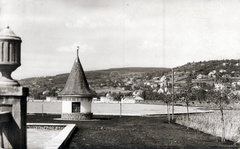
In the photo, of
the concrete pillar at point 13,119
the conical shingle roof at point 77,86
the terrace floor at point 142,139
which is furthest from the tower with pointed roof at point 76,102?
the concrete pillar at point 13,119

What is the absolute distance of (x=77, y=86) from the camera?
100.0ft

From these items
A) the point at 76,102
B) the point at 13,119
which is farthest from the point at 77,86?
the point at 13,119

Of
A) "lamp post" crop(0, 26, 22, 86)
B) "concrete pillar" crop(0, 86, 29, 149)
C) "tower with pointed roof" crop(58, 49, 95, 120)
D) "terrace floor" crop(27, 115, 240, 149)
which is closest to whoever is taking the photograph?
"lamp post" crop(0, 26, 22, 86)

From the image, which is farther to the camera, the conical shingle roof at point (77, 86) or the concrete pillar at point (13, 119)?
the conical shingle roof at point (77, 86)

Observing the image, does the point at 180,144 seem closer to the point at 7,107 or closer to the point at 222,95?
the point at 222,95

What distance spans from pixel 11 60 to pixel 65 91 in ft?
80.1

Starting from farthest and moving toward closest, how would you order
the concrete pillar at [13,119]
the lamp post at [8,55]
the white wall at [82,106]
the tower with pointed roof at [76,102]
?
the white wall at [82,106]
the tower with pointed roof at [76,102]
the concrete pillar at [13,119]
the lamp post at [8,55]

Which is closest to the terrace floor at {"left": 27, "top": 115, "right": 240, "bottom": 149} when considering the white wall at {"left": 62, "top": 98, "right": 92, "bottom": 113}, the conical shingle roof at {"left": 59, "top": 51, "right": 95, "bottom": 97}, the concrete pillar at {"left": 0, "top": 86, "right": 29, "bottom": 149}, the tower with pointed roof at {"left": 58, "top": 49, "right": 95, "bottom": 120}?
the concrete pillar at {"left": 0, "top": 86, "right": 29, "bottom": 149}

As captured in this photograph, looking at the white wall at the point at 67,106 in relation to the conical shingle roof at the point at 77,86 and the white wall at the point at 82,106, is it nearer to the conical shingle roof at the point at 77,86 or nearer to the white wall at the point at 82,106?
the white wall at the point at 82,106

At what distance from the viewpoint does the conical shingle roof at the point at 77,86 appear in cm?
2994

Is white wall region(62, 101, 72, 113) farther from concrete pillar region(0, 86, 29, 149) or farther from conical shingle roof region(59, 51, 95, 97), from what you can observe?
concrete pillar region(0, 86, 29, 149)

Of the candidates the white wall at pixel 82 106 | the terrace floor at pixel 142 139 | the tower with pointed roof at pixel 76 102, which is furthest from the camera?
the white wall at pixel 82 106

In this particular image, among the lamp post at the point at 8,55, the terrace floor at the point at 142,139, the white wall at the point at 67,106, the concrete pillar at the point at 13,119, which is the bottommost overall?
the terrace floor at the point at 142,139

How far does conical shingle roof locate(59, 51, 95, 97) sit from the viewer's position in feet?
98.2
